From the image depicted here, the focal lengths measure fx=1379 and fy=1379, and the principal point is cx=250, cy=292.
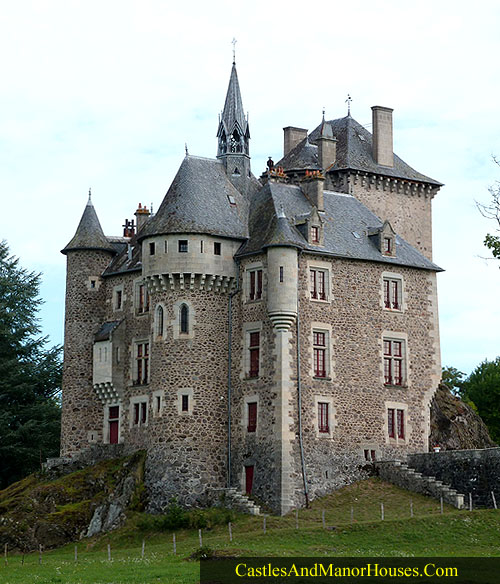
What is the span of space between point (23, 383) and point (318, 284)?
22.7 metres

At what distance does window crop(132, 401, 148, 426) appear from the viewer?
61.8 m

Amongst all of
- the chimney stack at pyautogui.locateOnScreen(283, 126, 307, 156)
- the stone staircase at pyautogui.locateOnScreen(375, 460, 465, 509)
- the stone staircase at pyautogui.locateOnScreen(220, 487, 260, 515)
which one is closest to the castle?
the stone staircase at pyautogui.locateOnScreen(220, 487, 260, 515)

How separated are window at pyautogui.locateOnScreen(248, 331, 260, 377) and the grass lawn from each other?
20.7ft

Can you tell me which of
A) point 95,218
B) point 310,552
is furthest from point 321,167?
point 310,552

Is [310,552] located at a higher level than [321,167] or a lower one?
lower

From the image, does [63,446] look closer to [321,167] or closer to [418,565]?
[321,167]

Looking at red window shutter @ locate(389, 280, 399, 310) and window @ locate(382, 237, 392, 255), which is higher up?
window @ locate(382, 237, 392, 255)

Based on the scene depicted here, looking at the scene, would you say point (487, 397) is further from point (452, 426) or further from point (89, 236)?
point (89, 236)

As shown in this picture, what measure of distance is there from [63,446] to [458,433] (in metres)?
18.8

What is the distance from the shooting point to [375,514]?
55688mm

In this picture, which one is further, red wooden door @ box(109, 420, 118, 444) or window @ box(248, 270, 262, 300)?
red wooden door @ box(109, 420, 118, 444)

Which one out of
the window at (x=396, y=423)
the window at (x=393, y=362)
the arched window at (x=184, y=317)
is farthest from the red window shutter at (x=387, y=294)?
the arched window at (x=184, y=317)

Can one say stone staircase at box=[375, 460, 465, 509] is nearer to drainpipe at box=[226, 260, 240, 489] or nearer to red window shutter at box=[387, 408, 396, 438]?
red window shutter at box=[387, 408, 396, 438]

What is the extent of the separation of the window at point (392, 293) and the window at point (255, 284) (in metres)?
6.29
